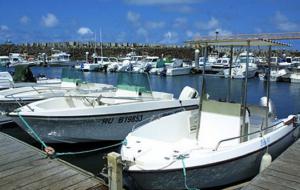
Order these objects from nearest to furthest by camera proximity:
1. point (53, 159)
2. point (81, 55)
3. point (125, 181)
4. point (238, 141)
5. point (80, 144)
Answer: point (125, 181), point (53, 159), point (238, 141), point (80, 144), point (81, 55)

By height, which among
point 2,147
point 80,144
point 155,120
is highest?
point 155,120

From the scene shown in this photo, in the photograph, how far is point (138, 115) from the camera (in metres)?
10.9

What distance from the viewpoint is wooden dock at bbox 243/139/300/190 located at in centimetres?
539

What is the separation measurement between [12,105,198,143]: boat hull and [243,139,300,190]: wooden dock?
394 centimetres

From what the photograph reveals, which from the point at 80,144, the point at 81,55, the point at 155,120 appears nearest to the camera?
the point at 155,120

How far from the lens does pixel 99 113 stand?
10031mm

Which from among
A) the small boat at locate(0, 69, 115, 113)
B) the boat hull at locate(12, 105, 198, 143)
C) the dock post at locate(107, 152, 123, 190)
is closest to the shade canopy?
the boat hull at locate(12, 105, 198, 143)

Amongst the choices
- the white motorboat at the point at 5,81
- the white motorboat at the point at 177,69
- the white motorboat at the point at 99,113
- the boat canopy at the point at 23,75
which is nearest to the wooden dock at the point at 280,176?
the white motorboat at the point at 99,113

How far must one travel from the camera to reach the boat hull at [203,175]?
19.6ft

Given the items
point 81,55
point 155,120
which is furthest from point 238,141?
point 81,55

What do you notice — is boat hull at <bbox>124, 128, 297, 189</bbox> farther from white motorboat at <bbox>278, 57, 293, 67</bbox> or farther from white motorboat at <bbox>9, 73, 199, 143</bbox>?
white motorboat at <bbox>278, 57, 293, 67</bbox>

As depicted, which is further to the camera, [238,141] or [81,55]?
[81,55]

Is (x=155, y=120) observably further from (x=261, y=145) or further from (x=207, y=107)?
(x=261, y=145)

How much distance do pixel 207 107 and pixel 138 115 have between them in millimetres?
3642
